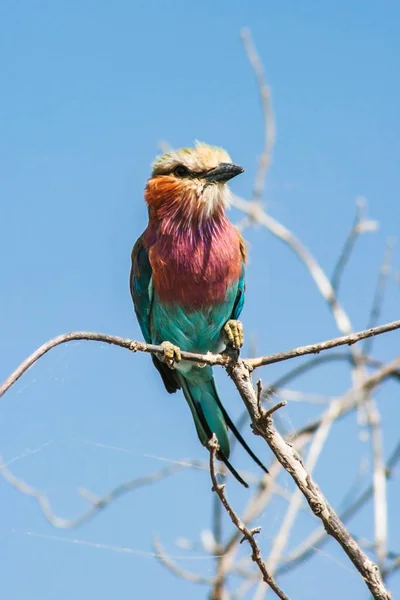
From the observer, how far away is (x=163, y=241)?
4594 mm

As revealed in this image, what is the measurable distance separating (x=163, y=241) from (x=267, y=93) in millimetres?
1302

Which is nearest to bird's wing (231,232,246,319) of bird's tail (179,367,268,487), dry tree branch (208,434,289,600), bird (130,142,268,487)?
bird (130,142,268,487)

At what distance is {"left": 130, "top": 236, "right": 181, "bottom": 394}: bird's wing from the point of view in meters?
4.70

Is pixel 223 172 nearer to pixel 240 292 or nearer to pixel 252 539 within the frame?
pixel 240 292

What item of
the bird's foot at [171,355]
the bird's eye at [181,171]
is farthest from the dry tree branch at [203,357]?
the bird's eye at [181,171]

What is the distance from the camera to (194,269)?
4.45 metres

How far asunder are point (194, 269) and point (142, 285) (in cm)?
42

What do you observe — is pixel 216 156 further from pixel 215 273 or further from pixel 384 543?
pixel 384 543

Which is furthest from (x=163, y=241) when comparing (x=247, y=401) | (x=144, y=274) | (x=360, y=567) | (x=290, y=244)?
(x=360, y=567)

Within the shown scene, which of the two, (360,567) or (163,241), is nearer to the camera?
(360,567)

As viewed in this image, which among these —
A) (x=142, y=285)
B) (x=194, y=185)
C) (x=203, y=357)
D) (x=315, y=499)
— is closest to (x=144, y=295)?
(x=142, y=285)

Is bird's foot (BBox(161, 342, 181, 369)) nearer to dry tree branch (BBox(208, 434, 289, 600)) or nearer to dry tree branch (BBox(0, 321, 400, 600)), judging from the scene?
dry tree branch (BBox(0, 321, 400, 600))

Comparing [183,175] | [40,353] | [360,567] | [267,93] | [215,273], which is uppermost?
[267,93]

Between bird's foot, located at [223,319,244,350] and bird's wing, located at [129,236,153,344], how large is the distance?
76cm
